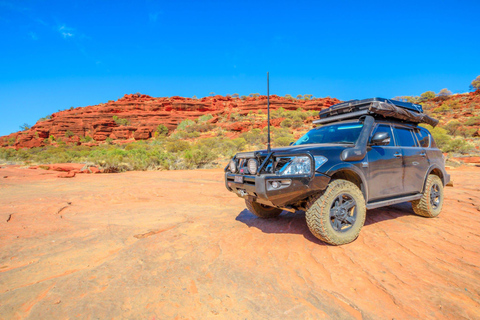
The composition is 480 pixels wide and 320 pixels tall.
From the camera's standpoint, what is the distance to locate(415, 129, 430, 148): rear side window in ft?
15.7

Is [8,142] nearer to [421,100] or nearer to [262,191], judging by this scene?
[262,191]

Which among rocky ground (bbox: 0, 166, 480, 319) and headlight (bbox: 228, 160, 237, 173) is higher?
headlight (bbox: 228, 160, 237, 173)

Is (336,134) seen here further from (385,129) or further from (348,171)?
(348,171)

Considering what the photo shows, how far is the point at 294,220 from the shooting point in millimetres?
4324

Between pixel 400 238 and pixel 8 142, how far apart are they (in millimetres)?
65035

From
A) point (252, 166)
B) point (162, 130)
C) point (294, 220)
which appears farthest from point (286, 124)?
point (252, 166)

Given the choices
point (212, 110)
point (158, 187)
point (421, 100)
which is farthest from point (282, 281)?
point (421, 100)

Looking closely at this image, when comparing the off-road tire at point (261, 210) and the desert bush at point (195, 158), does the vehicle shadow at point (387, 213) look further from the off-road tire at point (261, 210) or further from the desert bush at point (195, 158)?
the desert bush at point (195, 158)

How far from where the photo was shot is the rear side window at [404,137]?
14.2 feet

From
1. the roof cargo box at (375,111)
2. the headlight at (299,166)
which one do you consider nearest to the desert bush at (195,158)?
the roof cargo box at (375,111)

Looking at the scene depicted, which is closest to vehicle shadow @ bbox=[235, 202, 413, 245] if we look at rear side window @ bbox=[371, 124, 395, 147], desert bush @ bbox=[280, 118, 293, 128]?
rear side window @ bbox=[371, 124, 395, 147]

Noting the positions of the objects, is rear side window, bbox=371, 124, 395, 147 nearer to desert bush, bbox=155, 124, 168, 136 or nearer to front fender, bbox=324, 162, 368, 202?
front fender, bbox=324, 162, 368, 202

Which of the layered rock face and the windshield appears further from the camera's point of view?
the layered rock face

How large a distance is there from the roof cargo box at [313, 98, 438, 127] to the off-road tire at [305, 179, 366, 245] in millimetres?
1396
